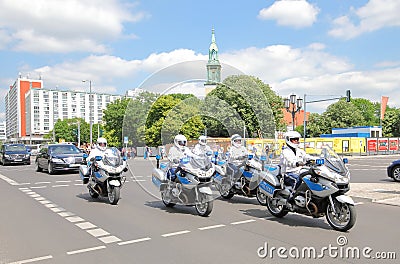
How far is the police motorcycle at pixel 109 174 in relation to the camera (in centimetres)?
993

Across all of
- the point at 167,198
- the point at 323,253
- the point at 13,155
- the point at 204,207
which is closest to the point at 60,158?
the point at 13,155

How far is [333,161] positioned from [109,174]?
570cm

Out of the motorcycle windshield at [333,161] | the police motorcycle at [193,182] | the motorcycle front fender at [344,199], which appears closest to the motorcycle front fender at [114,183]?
the police motorcycle at [193,182]

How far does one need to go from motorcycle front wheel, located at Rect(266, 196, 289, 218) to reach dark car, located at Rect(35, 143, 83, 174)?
12966mm

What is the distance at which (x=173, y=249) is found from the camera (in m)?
5.75

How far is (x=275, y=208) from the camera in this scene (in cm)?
809

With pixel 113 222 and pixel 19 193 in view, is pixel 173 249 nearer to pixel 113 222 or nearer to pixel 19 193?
pixel 113 222

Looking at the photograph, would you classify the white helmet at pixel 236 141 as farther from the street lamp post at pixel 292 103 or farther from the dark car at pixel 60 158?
the street lamp post at pixel 292 103

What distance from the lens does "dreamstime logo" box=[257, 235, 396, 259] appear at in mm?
5407

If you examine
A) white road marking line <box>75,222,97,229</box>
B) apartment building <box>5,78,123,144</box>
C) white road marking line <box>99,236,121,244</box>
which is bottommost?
white road marking line <box>75,222,97,229</box>

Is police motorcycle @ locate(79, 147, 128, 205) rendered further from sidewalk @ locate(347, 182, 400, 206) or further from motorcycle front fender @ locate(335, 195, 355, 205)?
sidewalk @ locate(347, 182, 400, 206)

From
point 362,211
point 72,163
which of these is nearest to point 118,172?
point 362,211

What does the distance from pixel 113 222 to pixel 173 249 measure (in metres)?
2.39

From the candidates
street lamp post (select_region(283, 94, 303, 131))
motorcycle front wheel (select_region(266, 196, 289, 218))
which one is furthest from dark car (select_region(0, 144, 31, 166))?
motorcycle front wheel (select_region(266, 196, 289, 218))
